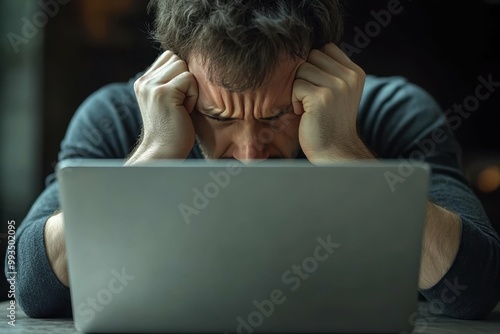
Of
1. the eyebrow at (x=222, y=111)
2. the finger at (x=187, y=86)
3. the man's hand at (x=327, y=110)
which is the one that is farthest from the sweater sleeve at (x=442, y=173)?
the finger at (x=187, y=86)

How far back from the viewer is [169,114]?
1.26 m

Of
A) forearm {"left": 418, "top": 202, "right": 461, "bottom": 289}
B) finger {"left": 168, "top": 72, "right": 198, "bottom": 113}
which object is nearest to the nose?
finger {"left": 168, "top": 72, "right": 198, "bottom": 113}

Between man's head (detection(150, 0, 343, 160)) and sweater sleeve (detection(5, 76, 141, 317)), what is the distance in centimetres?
28

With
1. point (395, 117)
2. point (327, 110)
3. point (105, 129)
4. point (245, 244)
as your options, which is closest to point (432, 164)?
point (395, 117)

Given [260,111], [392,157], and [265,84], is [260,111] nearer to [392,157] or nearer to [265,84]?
[265,84]

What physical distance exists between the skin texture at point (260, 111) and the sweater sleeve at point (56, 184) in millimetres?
58

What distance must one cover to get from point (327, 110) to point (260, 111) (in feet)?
0.38

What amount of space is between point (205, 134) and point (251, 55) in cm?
21

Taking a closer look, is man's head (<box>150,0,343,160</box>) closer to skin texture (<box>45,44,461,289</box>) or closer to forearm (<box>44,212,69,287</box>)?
skin texture (<box>45,44,461,289</box>)

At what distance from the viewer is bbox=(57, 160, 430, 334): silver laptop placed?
2.43 ft

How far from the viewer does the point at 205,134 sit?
4.31 feet

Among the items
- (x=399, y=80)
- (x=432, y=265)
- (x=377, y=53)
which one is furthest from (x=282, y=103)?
(x=377, y=53)

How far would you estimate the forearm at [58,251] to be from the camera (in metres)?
1.16

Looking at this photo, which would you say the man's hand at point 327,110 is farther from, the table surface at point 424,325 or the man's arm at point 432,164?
the table surface at point 424,325
